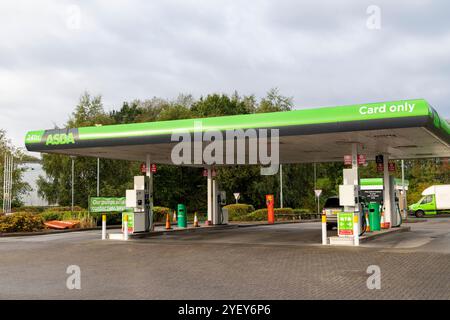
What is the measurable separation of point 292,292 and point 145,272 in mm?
3919

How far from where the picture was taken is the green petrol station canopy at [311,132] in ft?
49.1

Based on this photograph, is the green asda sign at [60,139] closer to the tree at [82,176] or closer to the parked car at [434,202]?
the tree at [82,176]

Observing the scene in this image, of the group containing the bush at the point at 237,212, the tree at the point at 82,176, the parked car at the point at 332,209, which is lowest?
the bush at the point at 237,212

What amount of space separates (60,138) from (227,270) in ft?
36.5

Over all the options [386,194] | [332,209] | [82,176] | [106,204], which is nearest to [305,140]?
[332,209]

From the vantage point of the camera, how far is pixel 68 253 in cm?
1587

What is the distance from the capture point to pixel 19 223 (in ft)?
84.6

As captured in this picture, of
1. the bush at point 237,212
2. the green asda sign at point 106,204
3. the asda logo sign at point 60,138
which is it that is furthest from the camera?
the bush at point 237,212

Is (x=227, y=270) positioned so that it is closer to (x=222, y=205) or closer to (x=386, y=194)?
(x=386, y=194)

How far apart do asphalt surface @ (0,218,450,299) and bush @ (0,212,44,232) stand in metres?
7.47

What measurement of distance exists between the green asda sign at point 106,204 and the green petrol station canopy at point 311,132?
4.47m

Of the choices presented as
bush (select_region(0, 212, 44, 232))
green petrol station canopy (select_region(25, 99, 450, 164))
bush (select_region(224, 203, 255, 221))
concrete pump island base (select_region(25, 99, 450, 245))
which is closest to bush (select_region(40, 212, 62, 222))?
bush (select_region(0, 212, 44, 232))

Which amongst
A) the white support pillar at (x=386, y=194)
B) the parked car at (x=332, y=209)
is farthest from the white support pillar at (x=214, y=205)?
the white support pillar at (x=386, y=194)

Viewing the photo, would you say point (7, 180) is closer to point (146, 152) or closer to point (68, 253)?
point (146, 152)
